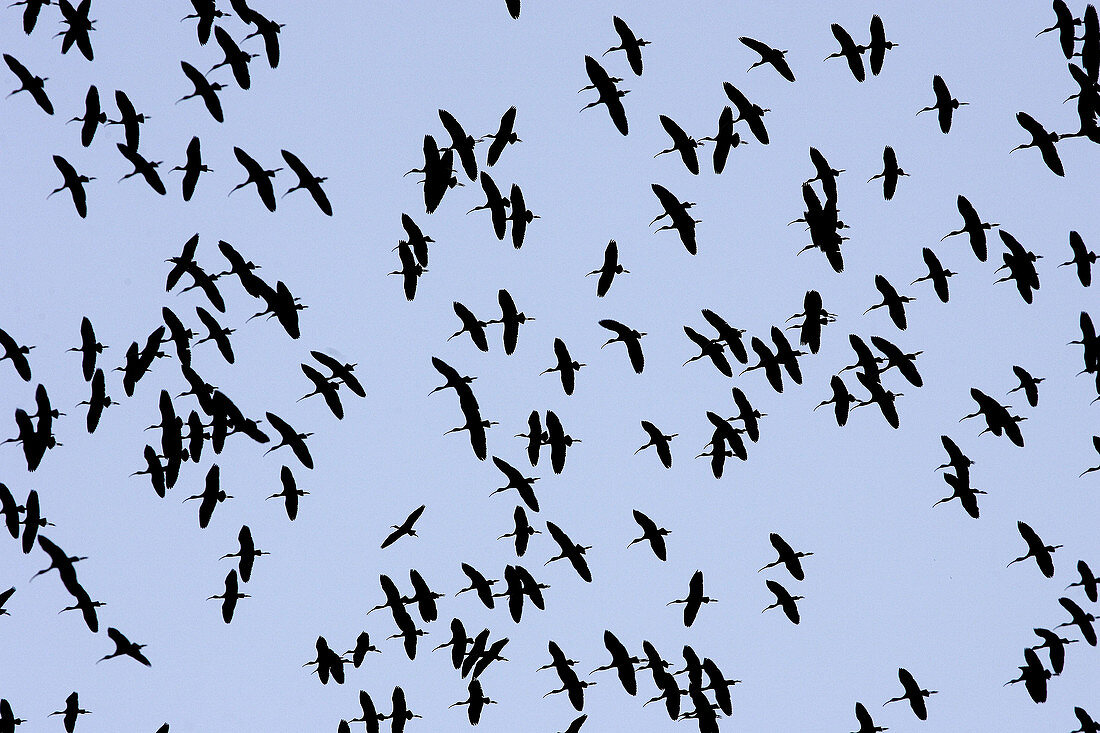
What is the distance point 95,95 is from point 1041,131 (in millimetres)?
19594

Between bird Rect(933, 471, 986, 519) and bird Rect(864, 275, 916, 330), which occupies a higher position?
bird Rect(864, 275, 916, 330)

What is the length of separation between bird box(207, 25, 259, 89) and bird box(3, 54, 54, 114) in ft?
11.0

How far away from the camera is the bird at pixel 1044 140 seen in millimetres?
35312

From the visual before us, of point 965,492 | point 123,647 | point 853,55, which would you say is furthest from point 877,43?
point 123,647

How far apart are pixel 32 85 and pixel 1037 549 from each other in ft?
75.7

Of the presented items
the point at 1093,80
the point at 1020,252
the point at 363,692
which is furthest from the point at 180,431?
the point at 1093,80

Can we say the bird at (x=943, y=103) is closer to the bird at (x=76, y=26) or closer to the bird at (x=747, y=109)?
the bird at (x=747, y=109)

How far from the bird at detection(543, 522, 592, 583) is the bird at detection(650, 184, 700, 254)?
670 centimetres

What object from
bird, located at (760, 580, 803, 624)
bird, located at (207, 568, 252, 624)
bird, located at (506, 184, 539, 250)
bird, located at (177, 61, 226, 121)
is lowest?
bird, located at (760, 580, 803, 624)

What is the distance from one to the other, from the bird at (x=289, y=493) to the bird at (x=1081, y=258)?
17.2 metres

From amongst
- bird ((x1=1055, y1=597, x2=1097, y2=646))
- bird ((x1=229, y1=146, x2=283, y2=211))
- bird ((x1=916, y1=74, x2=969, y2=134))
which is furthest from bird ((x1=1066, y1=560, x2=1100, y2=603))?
bird ((x1=229, y1=146, x2=283, y2=211))

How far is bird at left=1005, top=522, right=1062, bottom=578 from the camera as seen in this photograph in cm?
3669

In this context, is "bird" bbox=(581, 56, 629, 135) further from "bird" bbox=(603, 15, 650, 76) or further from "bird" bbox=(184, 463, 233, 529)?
"bird" bbox=(184, 463, 233, 529)

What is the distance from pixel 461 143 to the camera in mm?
33594
